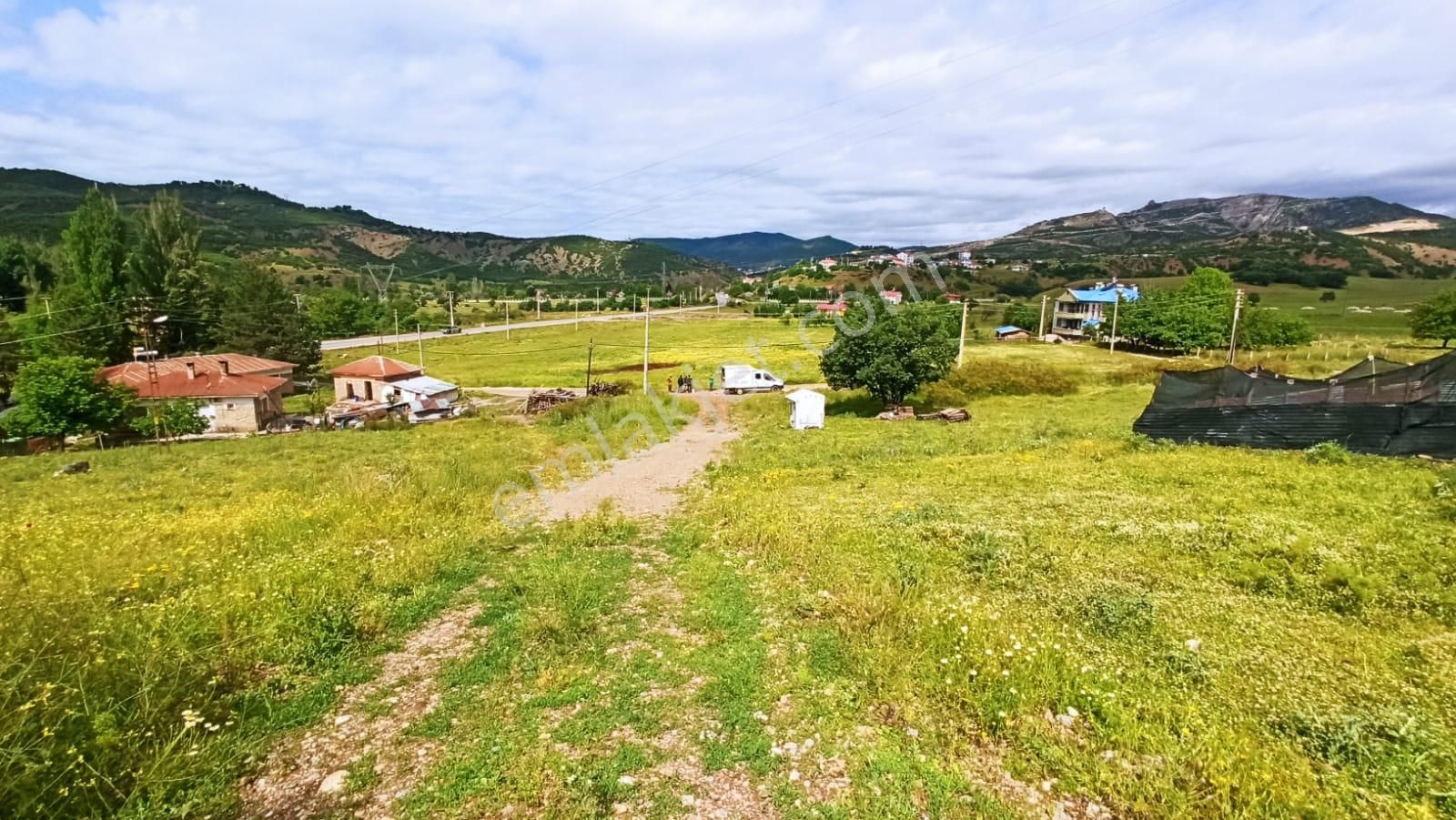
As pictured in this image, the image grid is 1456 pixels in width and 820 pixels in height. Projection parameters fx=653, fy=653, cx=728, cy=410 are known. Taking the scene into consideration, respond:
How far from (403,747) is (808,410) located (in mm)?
23103

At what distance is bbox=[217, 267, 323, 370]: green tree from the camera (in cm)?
5525

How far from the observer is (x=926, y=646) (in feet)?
25.3

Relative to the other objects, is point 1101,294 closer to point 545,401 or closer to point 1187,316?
point 1187,316

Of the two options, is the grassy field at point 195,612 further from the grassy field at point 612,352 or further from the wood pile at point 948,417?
the grassy field at point 612,352

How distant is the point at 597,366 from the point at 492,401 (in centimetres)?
1526

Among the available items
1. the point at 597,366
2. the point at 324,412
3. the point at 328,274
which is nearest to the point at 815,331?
the point at 597,366

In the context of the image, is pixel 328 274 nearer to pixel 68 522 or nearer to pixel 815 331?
pixel 815 331

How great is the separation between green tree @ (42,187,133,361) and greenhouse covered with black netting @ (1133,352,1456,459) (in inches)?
2748

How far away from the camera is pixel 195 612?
798 centimetres

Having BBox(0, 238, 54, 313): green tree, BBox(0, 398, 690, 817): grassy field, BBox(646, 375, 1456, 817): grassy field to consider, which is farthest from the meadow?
BBox(0, 238, 54, 313): green tree

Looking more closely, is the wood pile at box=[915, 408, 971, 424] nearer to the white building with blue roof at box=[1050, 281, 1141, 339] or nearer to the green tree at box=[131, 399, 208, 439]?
the green tree at box=[131, 399, 208, 439]

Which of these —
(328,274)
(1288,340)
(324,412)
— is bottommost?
(324,412)

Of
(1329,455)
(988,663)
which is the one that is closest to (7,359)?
(988,663)

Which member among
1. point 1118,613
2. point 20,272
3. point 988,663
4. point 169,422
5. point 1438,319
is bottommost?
point 169,422
